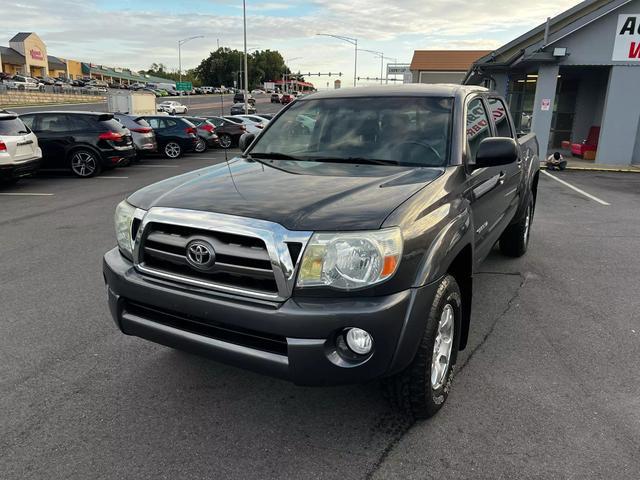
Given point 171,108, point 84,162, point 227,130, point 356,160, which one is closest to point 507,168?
point 356,160

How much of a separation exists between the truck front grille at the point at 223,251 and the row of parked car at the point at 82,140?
9.35m

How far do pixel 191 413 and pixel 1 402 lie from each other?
1160mm

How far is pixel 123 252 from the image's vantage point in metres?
3.01

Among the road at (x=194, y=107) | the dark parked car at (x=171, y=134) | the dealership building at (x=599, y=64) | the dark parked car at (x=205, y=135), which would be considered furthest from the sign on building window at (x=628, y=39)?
the road at (x=194, y=107)

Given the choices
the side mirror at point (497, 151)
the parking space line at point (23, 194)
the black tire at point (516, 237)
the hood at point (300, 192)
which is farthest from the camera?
the parking space line at point (23, 194)

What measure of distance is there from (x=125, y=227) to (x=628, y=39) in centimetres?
1688

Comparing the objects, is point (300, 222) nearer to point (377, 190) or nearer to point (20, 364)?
point (377, 190)

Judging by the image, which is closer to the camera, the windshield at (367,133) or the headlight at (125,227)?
the headlight at (125,227)

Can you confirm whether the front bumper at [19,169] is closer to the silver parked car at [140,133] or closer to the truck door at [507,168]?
the silver parked car at [140,133]

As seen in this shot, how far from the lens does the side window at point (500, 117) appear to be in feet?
15.5

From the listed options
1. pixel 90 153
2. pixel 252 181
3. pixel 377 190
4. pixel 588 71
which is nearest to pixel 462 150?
pixel 377 190

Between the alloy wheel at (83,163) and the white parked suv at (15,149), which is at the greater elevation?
the white parked suv at (15,149)

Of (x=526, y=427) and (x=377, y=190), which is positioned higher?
(x=377, y=190)

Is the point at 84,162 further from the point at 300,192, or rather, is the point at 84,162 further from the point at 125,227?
the point at 300,192
